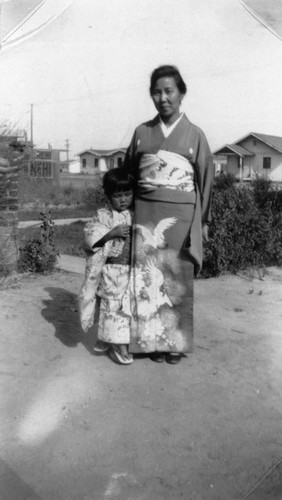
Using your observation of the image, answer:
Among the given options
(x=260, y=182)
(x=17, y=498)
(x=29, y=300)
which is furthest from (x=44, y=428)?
(x=260, y=182)

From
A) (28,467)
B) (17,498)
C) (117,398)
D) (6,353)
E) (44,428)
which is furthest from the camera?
(6,353)

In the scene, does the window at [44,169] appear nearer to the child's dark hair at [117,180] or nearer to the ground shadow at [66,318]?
the ground shadow at [66,318]

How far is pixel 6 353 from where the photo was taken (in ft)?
13.0

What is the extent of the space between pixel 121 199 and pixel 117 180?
0.14 meters

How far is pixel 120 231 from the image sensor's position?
12.4 feet

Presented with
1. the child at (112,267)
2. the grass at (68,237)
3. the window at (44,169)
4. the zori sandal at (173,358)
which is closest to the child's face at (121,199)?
the child at (112,267)

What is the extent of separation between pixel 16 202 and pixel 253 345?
3.14m

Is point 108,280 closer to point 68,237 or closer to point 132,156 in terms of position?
point 132,156

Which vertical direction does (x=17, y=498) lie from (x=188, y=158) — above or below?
below

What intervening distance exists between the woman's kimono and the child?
0.07 metres

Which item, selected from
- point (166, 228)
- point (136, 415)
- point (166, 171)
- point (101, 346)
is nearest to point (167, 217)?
Result: point (166, 228)

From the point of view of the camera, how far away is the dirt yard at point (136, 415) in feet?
8.55

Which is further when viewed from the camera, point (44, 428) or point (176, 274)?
point (176, 274)

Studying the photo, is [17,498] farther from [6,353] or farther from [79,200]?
[79,200]
